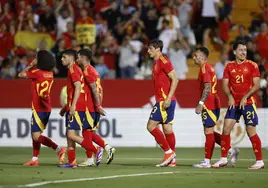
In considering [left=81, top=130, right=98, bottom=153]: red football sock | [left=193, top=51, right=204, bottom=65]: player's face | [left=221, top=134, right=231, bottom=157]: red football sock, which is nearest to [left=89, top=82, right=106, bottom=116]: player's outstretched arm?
[left=81, top=130, right=98, bottom=153]: red football sock

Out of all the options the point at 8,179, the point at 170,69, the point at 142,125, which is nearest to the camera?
the point at 8,179

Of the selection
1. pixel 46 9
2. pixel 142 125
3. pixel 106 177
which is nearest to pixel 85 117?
pixel 106 177

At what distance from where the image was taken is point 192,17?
27.8 metres

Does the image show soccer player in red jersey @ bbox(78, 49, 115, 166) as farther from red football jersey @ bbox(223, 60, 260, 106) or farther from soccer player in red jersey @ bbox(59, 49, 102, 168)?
red football jersey @ bbox(223, 60, 260, 106)

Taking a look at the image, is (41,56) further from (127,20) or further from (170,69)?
(127,20)

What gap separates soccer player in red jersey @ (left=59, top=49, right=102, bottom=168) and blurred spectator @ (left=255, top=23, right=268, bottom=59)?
36.9 feet

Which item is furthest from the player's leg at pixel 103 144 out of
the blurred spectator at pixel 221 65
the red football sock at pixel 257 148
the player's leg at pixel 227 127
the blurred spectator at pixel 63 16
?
the blurred spectator at pixel 63 16

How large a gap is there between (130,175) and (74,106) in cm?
226

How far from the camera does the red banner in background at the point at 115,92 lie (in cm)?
2445

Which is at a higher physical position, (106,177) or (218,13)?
(218,13)

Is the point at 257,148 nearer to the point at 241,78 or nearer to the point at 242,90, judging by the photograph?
the point at 242,90

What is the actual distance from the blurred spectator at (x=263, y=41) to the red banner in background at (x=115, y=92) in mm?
2475

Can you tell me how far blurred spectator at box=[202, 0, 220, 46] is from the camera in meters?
27.2

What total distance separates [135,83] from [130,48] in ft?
5.60
